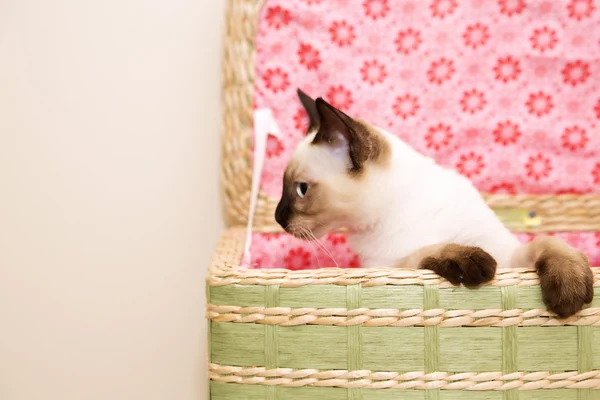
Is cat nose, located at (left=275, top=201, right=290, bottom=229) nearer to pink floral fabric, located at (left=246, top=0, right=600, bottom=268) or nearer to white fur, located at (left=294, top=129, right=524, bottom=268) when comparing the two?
white fur, located at (left=294, top=129, right=524, bottom=268)

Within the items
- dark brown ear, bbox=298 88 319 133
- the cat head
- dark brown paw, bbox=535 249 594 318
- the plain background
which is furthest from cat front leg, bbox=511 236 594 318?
the plain background

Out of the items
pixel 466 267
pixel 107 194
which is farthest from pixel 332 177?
pixel 107 194

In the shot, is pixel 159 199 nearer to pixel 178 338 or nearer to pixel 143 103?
pixel 143 103

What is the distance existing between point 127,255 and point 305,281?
2.49ft

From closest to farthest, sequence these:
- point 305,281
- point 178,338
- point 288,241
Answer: point 305,281 → point 288,241 → point 178,338

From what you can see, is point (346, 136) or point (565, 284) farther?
point (346, 136)

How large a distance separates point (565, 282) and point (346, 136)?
1.37 ft

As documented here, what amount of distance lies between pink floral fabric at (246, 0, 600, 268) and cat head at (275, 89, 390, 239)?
26 cm

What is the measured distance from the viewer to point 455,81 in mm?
1315

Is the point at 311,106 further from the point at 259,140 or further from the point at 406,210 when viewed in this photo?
the point at 406,210

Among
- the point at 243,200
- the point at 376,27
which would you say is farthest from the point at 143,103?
the point at 376,27

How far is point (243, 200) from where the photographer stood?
51.3 inches

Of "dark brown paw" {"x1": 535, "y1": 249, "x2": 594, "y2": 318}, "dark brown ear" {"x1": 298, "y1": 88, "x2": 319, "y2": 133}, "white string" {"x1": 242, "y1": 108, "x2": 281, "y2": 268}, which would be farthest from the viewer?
"white string" {"x1": 242, "y1": 108, "x2": 281, "y2": 268}

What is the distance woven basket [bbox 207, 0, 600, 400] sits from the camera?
744 mm
